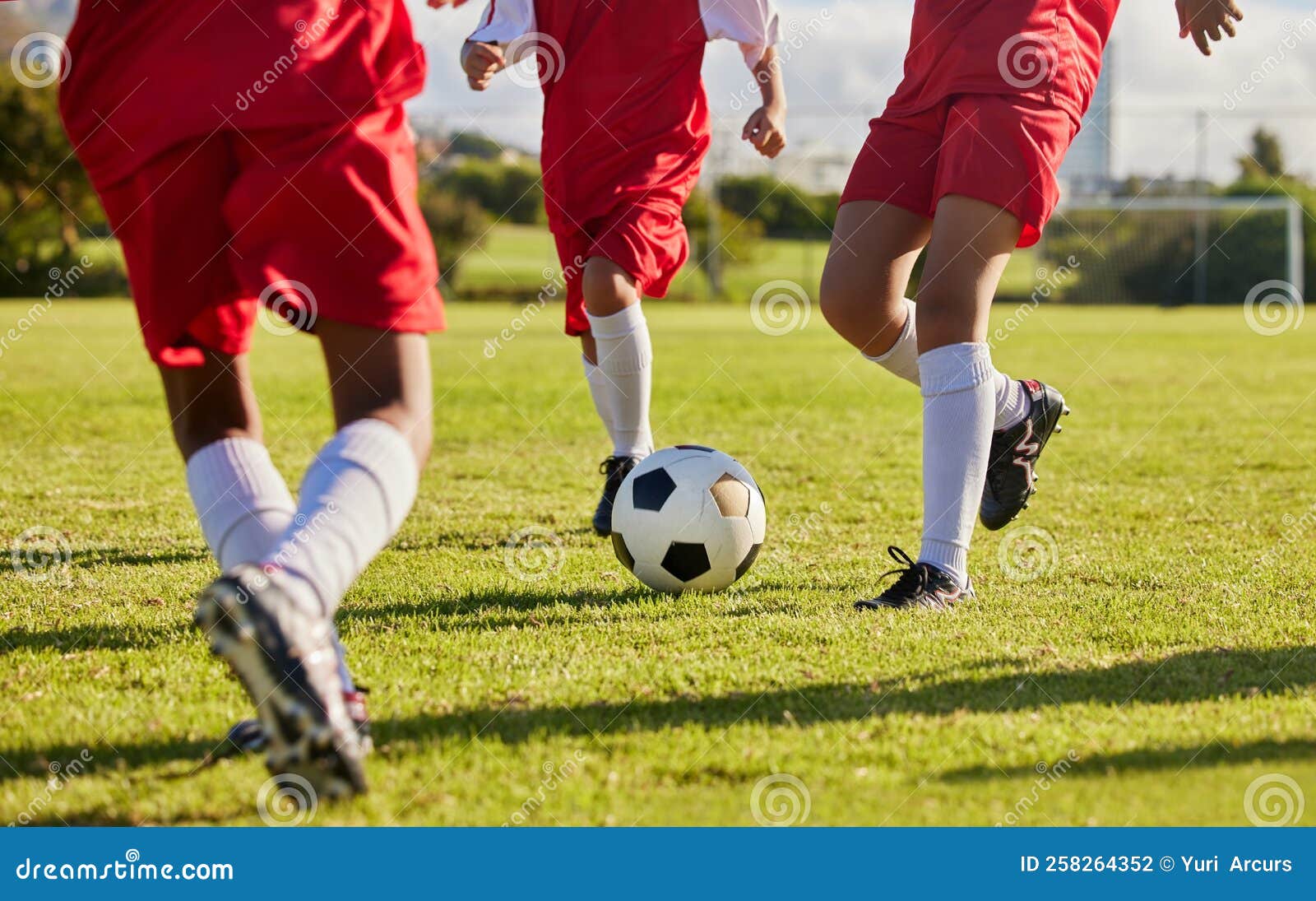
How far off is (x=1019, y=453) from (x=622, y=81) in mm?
1953

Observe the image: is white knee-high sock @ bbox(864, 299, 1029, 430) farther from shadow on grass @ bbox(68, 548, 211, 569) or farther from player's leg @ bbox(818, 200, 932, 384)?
shadow on grass @ bbox(68, 548, 211, 569)

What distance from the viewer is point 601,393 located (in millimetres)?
5168

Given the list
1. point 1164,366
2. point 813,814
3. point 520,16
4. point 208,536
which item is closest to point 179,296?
point 208,536

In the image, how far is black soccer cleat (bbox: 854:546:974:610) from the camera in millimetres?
3482

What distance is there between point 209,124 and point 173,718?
4.03 feet

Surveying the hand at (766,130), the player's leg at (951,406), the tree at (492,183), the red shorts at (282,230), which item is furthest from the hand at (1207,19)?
the tree at (492,183)

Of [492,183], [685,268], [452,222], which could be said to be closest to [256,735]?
[452,222]

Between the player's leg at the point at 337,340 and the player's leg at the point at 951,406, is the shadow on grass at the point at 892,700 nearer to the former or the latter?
the player's leg at the point at 337,340

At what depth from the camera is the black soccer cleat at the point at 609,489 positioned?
4805 millimetres

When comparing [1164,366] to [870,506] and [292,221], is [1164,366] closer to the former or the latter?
[870,506]

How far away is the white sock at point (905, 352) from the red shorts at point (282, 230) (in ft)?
6.76

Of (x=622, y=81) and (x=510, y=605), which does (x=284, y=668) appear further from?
(x=622, y=81)

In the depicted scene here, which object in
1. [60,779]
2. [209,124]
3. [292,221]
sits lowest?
[60,779]

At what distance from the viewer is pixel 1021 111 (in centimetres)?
340
